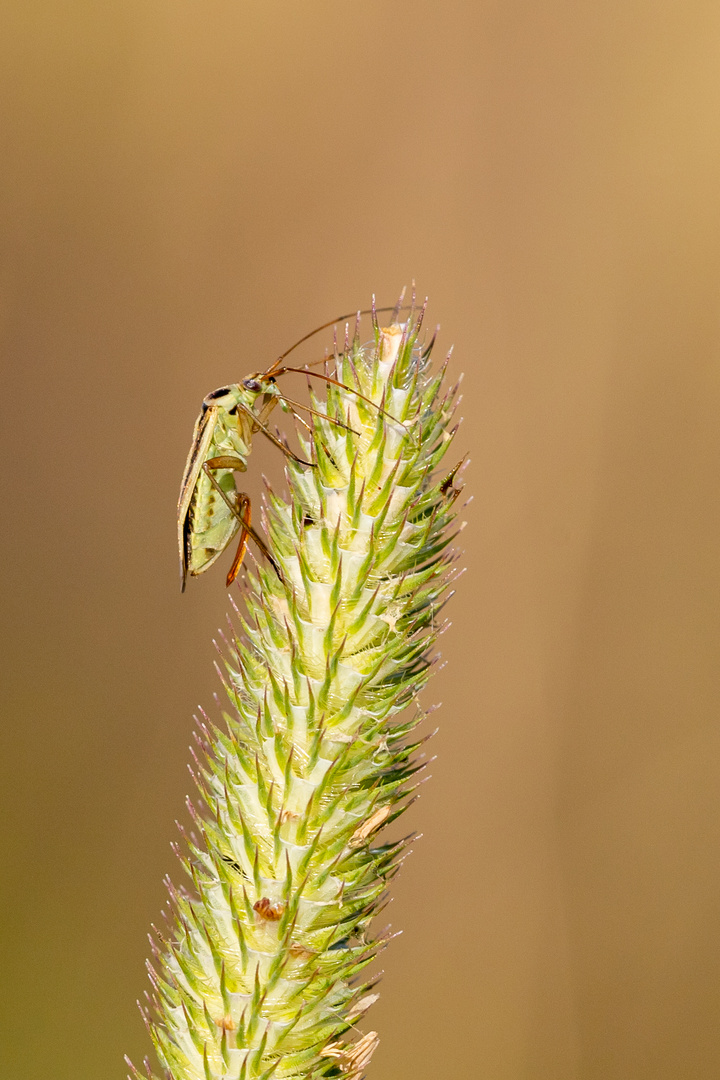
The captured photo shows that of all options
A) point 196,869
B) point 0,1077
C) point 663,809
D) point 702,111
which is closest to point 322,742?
point 196,869

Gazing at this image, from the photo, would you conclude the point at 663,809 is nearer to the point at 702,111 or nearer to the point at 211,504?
the point at 211,504

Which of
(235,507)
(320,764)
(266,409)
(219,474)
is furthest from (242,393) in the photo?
(320,764)

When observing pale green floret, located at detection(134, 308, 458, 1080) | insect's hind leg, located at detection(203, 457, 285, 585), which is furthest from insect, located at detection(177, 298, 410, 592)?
pale green floret, located at detection(134, 308, 458, 1080)

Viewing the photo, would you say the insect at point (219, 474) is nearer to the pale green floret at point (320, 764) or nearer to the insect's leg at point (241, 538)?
the insect's leg at point (241, 538)

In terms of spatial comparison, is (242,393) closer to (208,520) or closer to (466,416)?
(208,520)

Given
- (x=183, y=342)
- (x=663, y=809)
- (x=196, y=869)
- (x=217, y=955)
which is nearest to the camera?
(x=217, y=955)

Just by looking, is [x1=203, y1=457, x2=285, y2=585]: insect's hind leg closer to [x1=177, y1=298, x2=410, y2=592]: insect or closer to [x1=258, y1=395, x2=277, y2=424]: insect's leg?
[x1=177, y1=298, x2=410, y2=592]: insect

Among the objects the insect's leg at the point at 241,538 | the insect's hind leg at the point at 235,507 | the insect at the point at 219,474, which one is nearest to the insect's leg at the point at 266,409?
the insect at the point at 219,474
